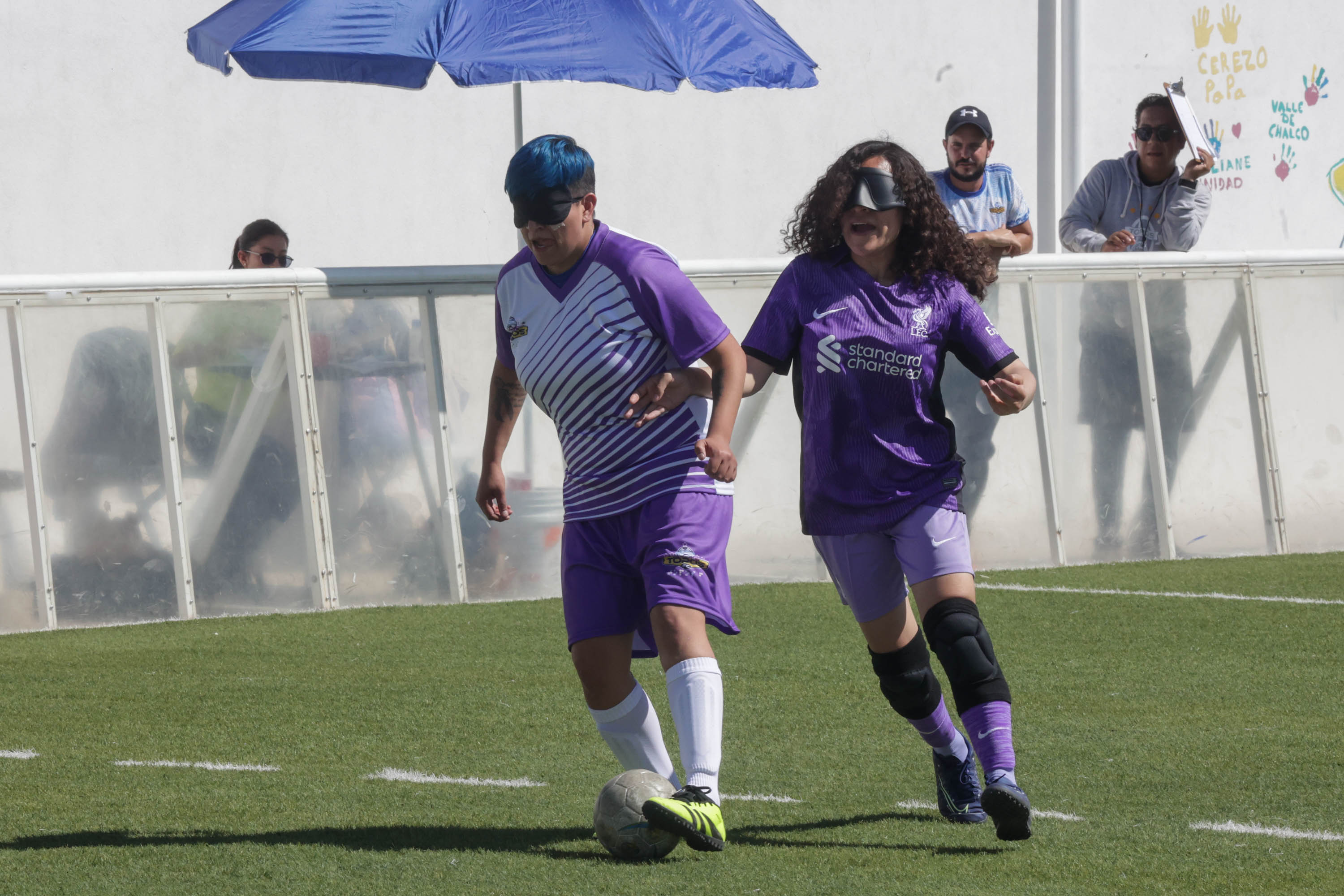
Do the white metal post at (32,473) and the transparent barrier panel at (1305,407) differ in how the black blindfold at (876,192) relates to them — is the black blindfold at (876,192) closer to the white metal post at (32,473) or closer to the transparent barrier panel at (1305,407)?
the white metal post at (32,473)

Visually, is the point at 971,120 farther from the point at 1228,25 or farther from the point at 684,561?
the point at 1228,25

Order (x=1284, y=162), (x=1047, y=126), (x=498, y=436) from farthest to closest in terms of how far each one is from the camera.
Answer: (x=1284, y=162)
(x=1047, y=126)
(x=498, y=436)

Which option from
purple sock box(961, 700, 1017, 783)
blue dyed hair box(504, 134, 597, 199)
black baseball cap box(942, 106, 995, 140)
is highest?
black baseball cap box(942, 106, 995, 140)

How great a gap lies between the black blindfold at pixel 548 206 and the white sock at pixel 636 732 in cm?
125

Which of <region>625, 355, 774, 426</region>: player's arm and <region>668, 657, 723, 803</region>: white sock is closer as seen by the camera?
<region>668, 657, 723, 803</region>: white sock

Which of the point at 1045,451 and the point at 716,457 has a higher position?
the point at 716,457

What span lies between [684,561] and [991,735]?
0.90 m

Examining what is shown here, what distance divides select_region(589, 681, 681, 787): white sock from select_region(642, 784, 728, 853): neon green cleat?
1.07 ft

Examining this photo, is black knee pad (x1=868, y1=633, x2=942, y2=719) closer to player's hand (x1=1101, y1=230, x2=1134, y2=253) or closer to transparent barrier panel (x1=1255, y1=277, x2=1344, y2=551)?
player's hand (x1=1101, y1=230, x2=1134, y2=253)

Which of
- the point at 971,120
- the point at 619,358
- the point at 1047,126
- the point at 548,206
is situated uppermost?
the point at 1047,126

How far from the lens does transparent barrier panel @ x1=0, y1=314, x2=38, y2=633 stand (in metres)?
9.08

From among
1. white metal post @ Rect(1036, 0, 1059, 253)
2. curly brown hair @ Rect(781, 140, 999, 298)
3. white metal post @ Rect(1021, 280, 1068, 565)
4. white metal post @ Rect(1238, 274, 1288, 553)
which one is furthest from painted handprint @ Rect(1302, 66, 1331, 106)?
curly brown hair @ Rect(781, 140, 999, 298)

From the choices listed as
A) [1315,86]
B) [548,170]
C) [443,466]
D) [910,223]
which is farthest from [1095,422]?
[1315,86]

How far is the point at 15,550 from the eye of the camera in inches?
358
